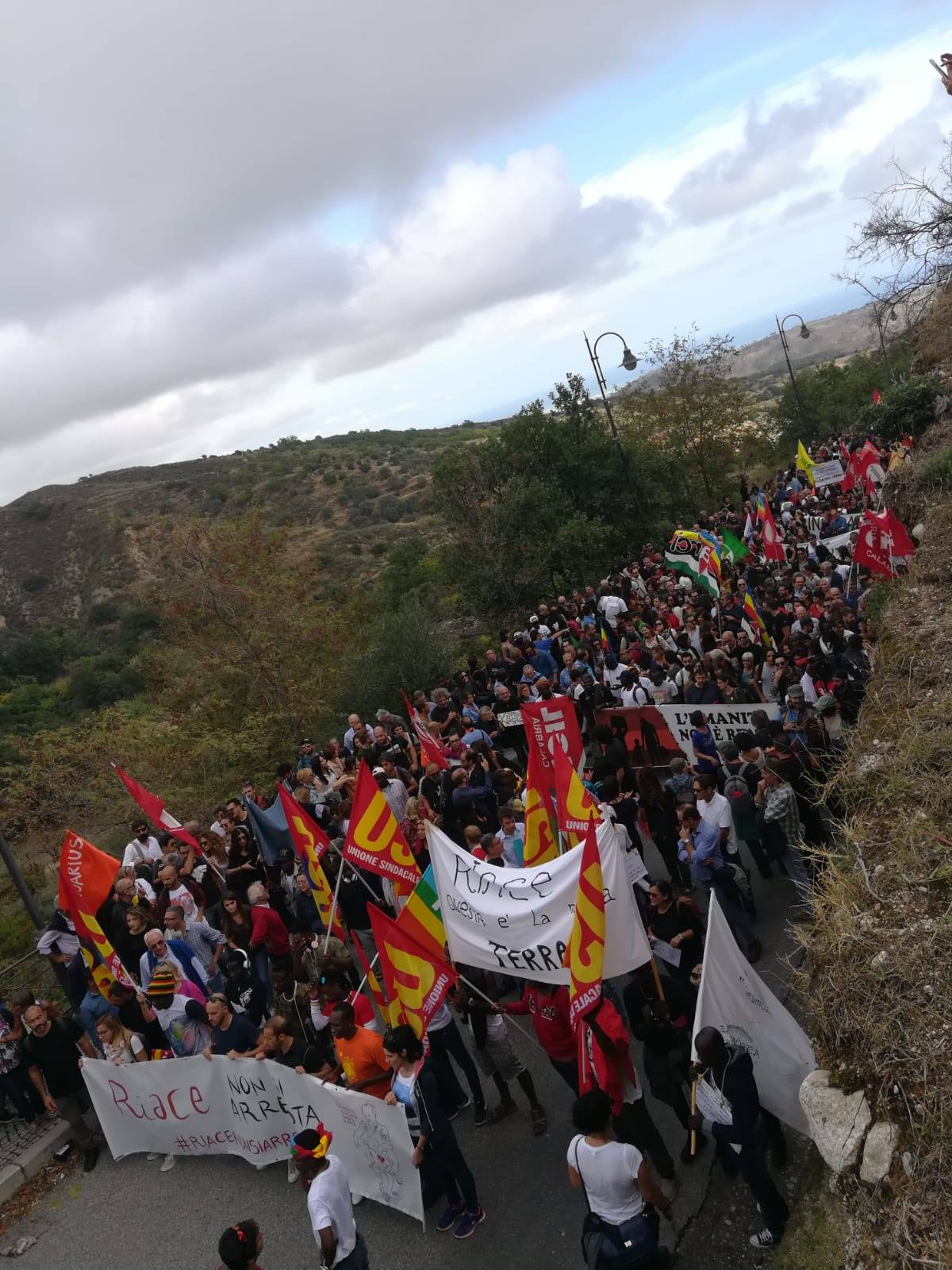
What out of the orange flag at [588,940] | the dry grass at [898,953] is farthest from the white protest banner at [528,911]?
the dry grass at [898,953]

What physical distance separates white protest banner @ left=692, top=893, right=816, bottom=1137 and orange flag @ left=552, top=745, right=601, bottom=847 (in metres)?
2.02

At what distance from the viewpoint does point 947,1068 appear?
4336 millimetres

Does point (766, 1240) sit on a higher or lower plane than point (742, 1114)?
lower

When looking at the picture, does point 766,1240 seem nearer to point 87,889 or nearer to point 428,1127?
point 428,1127

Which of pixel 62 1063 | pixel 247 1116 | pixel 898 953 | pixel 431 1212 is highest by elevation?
pixel 898 953

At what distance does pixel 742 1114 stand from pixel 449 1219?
2.55 meters

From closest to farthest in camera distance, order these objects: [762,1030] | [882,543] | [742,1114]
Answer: [742,1114], [762,1030], [882,543]

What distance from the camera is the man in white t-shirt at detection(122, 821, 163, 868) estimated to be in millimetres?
12273

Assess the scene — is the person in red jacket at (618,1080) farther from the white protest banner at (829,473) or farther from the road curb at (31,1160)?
the white protest banner at (829,473)

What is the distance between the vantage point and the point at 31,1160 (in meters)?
8.59

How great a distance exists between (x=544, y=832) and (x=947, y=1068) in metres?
4.12

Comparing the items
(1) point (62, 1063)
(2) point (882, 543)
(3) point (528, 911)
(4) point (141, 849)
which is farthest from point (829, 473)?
(1) point (62, 1063)

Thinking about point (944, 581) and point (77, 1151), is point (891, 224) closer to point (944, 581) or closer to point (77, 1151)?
point (944, 581)

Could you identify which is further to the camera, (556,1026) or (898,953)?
(556,1026)
